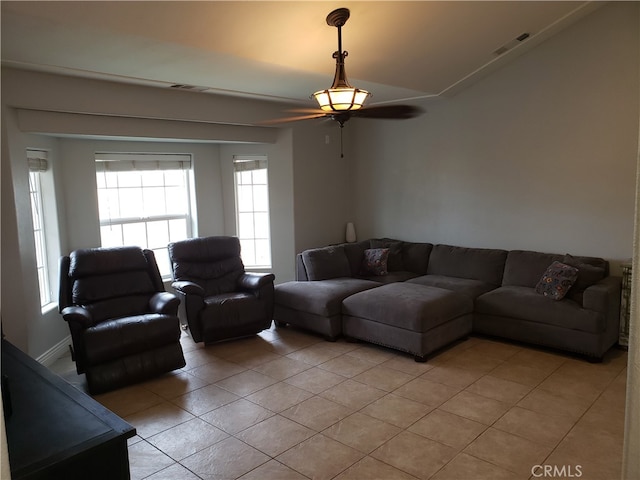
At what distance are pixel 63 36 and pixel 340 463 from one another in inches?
120

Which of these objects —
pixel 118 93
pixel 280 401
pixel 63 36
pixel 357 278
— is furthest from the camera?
pixel 357 278

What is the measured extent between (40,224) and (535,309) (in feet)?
15.4

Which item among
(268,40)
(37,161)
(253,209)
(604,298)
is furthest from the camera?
(253,209)

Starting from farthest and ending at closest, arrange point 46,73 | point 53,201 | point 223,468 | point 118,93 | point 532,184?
point 532,184 < point 53,201 < point 118,93 < point 46,73 < point 223,468

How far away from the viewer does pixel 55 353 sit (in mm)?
4441

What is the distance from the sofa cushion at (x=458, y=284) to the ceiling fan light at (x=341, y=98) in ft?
8.38

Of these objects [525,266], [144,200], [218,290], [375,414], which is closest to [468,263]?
[525,266]

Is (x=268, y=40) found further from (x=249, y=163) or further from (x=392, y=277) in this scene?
(x=392, y=277)

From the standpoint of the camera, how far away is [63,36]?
9.62 ft

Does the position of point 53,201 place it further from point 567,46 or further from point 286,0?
point 567,46

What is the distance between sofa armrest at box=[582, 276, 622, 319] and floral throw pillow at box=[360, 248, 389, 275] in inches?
86.8

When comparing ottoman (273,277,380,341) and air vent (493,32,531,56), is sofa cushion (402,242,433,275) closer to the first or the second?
ottoman (273,277,380,341)

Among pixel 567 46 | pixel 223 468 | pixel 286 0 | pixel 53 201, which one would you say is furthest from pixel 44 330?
pixel 567 46

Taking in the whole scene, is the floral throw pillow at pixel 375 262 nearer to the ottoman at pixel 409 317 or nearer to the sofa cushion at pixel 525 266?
the ottoman at pixel 409 317
